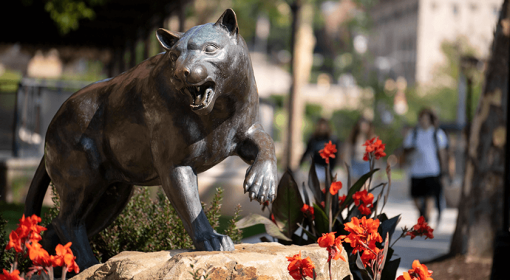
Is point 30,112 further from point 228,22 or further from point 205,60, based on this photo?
point 205,60

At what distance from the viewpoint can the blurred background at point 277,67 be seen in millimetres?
9244

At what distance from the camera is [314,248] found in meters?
2.83

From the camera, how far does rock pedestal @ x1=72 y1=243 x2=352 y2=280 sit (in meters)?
2.42

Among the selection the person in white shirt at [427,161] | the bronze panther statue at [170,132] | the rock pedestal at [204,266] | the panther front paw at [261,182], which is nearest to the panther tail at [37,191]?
the bronze panther statue at [170,132]

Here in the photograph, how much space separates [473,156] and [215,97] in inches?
171

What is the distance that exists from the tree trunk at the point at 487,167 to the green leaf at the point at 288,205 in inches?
114

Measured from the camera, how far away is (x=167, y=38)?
8.61 feet

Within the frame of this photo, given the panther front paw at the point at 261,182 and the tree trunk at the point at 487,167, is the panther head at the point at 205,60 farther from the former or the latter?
the tree trunk at the point at 487,167

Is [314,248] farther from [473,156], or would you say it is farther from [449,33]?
[449,33]

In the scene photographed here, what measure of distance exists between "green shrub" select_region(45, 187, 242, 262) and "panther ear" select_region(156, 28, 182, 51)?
4.15 feet

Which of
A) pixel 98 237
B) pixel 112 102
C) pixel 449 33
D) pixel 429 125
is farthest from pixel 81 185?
pixel 449 33

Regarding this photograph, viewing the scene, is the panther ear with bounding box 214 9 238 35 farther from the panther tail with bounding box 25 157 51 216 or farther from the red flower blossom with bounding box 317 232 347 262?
the panther tail with bounding box 25 157 51 216

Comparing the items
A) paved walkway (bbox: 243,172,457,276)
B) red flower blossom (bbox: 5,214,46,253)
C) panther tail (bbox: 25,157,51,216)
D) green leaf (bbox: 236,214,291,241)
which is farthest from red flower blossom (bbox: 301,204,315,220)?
red flower blossom (bbox: 5,214,46,253)

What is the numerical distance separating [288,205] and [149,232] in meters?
1.01
